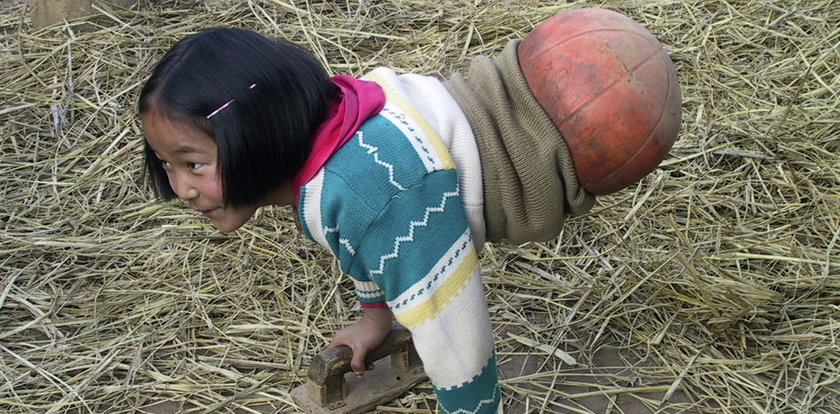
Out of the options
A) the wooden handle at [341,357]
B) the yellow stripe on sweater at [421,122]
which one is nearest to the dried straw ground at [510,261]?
the wooden handle at [341,357]

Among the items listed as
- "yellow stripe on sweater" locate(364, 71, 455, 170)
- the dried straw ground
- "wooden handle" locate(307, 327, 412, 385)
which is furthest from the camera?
the dried straw ground

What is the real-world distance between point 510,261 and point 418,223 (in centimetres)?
143

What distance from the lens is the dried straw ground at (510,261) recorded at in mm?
2947

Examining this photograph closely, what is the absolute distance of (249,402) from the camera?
2.91m

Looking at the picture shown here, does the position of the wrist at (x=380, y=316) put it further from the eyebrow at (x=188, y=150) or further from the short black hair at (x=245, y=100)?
the eyebrow at (x=188, y=150)

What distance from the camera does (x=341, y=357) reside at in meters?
2.73

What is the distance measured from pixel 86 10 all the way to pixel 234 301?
226cm

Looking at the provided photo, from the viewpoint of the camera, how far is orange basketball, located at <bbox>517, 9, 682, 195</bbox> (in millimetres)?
2236

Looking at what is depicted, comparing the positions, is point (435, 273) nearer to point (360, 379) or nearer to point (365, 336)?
point (365, 336)

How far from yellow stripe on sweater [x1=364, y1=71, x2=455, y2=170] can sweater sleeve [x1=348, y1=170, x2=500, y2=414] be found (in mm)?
36

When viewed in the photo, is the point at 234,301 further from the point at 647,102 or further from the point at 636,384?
the point at 647,102

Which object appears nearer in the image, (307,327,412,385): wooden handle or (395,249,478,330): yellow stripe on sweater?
(395,249,478,330): yellow stripe on sweater

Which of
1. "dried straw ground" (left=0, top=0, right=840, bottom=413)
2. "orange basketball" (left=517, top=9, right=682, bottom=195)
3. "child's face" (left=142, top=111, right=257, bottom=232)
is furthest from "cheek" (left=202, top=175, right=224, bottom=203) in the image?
"dried straw ground" (left=0, top=0, right=840, bottom=413)

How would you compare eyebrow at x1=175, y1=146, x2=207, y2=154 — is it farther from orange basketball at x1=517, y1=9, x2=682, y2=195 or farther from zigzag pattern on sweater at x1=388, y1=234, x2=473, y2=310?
orange basketball at x1=517, y1=9, x2=682, y2=195
